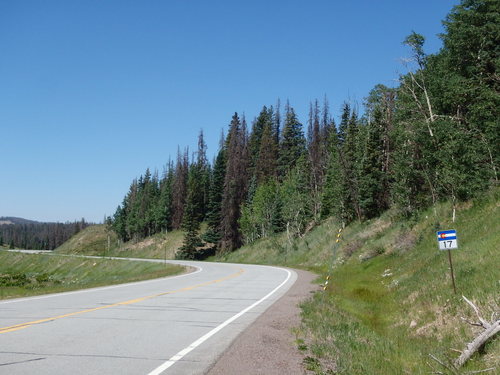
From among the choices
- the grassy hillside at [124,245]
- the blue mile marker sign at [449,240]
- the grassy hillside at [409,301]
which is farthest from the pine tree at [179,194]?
the blue mile marker sign at [449,240]

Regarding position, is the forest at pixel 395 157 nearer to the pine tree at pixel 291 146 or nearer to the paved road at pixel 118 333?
the pine tree at pixel 291 146

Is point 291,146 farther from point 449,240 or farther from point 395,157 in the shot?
point 449,240

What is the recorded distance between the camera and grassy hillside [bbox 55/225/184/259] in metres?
94.2

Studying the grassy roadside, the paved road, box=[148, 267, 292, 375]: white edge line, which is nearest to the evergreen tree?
the grassy roadside

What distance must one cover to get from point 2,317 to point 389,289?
50.9ft

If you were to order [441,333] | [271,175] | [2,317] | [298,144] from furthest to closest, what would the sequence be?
[298,144], [271,175], [441,333], [2,317]

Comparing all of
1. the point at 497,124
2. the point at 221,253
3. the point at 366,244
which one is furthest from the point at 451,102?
the point at 221,253

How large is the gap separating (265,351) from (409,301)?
31.5 feet

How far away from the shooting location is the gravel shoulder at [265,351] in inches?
233

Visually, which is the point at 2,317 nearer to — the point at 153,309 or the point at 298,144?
the point at 153,309

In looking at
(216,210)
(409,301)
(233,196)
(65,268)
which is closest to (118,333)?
(409,301)

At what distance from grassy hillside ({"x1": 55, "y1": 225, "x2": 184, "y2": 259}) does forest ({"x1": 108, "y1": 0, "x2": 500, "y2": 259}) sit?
9618mm

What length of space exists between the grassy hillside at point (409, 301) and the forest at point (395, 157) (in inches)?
130

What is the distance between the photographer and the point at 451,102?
94.0 ft
